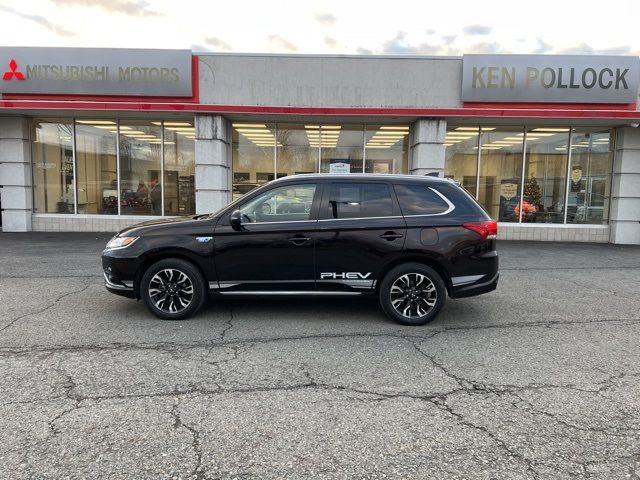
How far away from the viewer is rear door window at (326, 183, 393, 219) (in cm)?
568

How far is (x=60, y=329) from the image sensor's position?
532 cm

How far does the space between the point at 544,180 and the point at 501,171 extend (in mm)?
1360

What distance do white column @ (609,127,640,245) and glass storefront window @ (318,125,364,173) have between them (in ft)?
25.3

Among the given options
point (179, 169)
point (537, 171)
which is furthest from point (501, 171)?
point (179, 169)

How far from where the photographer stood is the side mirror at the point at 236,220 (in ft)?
18.1

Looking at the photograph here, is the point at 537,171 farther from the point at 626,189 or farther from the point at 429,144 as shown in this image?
the point at 429,144

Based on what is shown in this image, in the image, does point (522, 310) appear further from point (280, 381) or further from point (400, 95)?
point (400, 95)

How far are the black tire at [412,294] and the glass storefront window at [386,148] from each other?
9.17 meters

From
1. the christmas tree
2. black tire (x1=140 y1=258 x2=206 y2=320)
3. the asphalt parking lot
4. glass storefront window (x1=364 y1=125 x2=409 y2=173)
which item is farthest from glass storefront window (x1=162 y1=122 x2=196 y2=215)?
the christmas tree

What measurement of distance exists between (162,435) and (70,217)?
13311 millimetres

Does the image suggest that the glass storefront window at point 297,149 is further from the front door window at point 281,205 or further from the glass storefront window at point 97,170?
the front door window at point 281,205

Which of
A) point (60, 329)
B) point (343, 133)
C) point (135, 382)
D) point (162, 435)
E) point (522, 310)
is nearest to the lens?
point (162, 435)

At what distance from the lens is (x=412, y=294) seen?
559cm

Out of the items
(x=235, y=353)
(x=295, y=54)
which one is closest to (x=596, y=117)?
(x=295, y=54)
